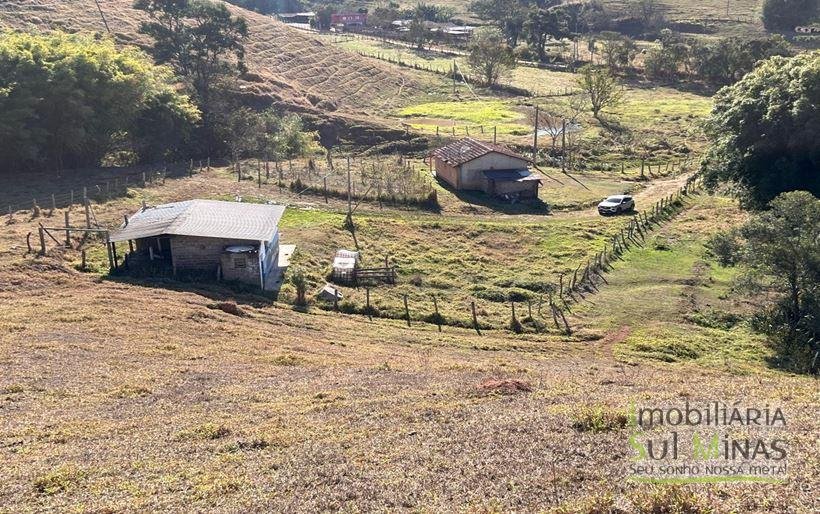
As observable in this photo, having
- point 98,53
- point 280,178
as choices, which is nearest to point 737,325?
point 280,178

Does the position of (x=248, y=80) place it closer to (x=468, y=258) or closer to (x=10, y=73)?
(x=10, y=73)

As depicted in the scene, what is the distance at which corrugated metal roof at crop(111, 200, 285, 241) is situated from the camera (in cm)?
3272

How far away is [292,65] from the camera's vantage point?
92.6 m

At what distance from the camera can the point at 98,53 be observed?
167ft

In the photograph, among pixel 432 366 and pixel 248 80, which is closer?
pixel 432 366

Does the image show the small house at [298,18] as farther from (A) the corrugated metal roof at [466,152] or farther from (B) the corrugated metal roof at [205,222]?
(B) the corrugated metal roof at [205,222]

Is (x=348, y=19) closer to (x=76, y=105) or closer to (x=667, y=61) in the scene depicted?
(x=667, y=61)

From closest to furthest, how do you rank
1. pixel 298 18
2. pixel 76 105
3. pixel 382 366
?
pixel 382 366 < pixel 76 105 < pixel 298 18

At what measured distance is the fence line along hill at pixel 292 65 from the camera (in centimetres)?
7706

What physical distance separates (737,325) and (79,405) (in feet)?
84.4

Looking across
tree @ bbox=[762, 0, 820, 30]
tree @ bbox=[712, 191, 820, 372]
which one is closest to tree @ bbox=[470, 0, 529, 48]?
tree @ bbox=[762, 0, 820, 30]

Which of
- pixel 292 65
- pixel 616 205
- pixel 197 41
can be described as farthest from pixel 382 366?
pixel 292 65

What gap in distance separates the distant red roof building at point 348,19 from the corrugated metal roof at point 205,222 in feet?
377

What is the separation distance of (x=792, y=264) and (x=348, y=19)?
12873cm
